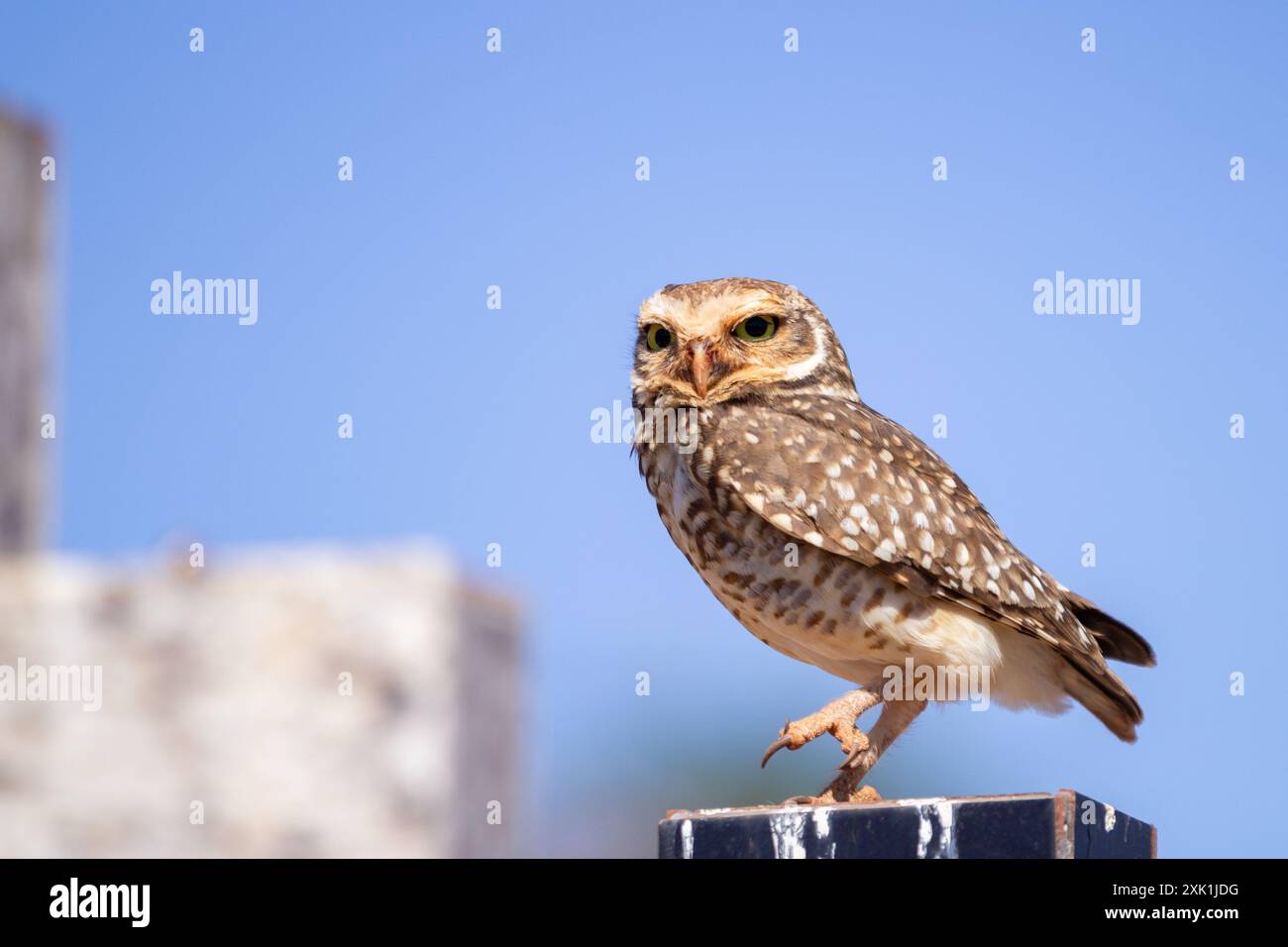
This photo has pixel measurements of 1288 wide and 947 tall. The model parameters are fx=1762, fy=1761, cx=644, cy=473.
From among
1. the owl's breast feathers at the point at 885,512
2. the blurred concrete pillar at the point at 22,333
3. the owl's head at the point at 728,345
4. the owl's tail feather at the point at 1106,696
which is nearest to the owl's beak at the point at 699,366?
the owl's head at the point at 728,345

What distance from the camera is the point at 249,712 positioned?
1802cm

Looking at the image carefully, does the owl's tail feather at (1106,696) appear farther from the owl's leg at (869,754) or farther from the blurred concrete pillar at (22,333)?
the blurred concrete pillar at (22,333)

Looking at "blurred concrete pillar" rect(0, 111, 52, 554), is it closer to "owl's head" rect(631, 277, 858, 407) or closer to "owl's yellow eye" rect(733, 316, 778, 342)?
"owl's head" rect(631, 277, 858, 407)

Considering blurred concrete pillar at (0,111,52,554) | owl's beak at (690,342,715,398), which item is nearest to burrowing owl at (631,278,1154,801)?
owl's beak at (690,342,715,398)

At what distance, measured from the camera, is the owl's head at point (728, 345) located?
7062mm

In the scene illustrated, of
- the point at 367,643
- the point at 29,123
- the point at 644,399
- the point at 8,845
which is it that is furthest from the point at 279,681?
the point at 644,399

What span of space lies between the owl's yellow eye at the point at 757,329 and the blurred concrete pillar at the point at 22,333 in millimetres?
15284

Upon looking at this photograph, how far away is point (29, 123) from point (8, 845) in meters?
8.59

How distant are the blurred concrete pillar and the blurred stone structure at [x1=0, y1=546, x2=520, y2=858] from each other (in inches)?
84.2

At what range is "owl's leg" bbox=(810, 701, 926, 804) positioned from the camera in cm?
621

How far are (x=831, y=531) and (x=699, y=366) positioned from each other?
0.89 metres
